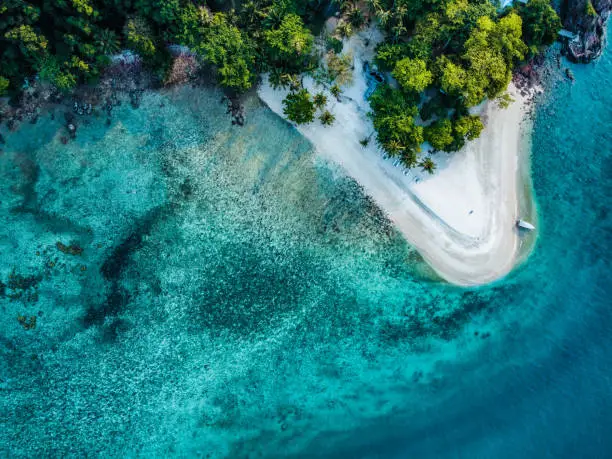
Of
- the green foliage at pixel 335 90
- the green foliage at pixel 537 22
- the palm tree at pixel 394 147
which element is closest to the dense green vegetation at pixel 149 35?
the green foliage at pixel 335 90

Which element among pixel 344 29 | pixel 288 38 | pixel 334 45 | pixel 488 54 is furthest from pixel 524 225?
pixel 288 38

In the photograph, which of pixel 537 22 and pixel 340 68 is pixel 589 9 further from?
pixel 340 68

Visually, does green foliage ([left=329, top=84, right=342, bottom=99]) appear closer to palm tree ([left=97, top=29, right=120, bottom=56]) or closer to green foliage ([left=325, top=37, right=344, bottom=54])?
green foliage ([left=325, top=37, right=344, bottom=54])

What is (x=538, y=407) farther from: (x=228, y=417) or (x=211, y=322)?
(x=211, y=322)

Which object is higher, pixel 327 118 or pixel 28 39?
pixel 327 118

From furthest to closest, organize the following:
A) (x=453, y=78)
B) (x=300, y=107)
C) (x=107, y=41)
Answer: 1. (x=300, y=107)
2. (x=453, y=78)
3. (x=107, y=41)

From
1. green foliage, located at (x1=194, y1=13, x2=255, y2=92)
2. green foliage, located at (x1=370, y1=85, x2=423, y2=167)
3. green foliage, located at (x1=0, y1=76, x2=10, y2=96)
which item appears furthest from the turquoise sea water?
green foliage, located at (x1=370, y1=85, x2=423, y2=167)

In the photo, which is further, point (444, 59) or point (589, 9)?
point (589, 9)
